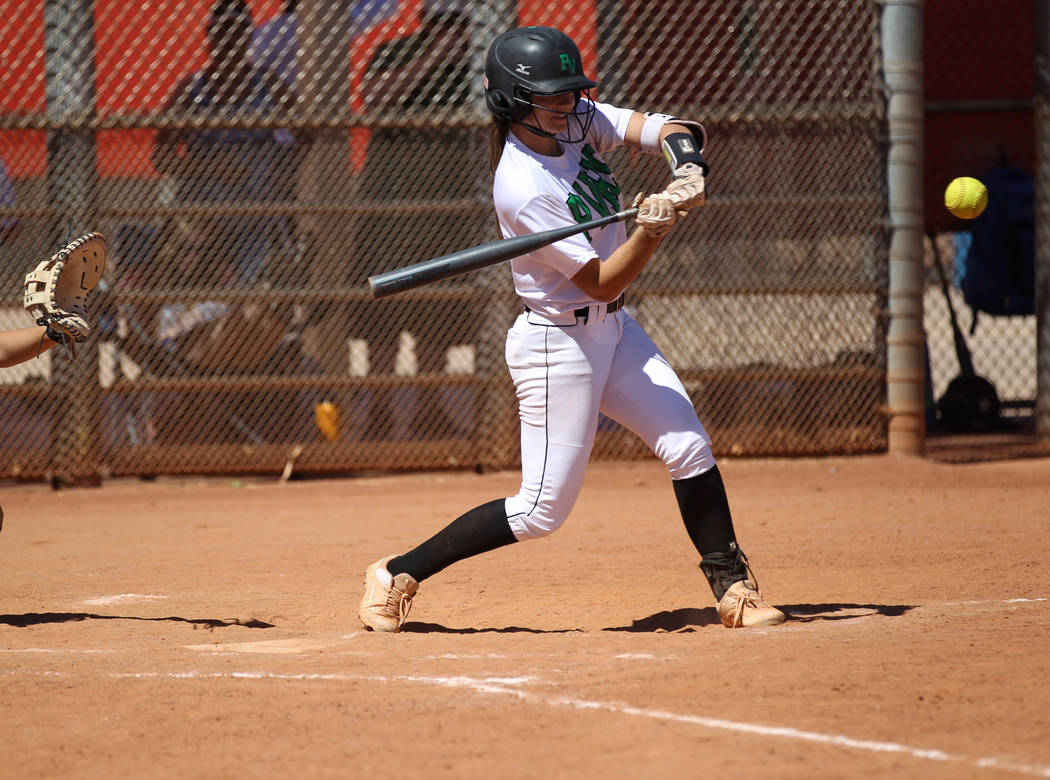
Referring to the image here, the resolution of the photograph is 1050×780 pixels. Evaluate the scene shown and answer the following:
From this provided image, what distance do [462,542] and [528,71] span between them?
147 centimetres

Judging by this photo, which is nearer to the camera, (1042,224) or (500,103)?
(500,103)

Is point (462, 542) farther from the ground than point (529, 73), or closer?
closer

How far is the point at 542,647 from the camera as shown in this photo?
374cm

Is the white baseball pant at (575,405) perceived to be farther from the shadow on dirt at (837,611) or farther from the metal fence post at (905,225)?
the metal fence post at (905,225)

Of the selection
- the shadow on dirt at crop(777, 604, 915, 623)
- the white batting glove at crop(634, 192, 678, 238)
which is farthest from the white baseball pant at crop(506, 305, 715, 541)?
the shadow on dirt at crop(777, 604, 915, 623)

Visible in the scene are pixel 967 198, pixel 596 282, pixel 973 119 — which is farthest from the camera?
pixel 973 119

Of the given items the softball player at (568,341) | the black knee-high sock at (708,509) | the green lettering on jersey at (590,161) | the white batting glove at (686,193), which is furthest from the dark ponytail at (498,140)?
the black knee-high sock at (708,509)

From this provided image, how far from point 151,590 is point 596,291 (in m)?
2.27

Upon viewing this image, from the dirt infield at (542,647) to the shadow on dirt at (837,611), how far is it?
0.06 ft

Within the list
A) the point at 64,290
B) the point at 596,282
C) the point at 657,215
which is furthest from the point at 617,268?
the point at 64,290

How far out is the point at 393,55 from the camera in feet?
25.7

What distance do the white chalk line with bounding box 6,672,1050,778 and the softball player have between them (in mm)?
665

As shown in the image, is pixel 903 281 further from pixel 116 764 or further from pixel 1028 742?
pixel 116 764

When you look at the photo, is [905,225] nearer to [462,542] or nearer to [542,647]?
[462,542]
